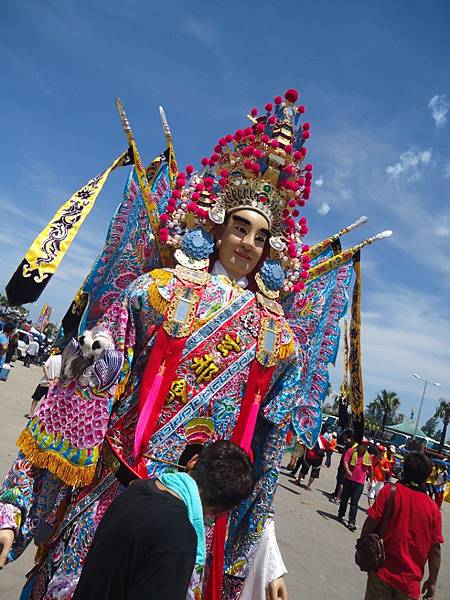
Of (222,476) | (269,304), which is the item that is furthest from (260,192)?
(222,476)

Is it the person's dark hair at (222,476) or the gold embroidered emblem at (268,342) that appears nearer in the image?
the person's dark hair at (222,476)

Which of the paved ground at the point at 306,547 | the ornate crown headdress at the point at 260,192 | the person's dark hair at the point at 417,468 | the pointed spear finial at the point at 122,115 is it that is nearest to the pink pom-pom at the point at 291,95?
the ornate crown headdress at the point at 260,192

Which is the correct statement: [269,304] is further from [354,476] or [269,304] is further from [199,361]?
[354,476]

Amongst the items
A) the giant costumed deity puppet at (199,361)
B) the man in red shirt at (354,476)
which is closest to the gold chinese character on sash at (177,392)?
the giant costumed deity puppet at (199,361)

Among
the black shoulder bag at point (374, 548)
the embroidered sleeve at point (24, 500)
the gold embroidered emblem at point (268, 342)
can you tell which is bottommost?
the embroidered sleeve at point (24, 500)

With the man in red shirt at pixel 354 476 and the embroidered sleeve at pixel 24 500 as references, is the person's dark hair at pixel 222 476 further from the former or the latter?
the man in red shirt at pixel 354 476

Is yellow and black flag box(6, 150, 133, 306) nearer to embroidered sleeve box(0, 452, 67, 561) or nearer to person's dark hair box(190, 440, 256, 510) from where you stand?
embroidered sleeve box(0, 452, 67, 561)

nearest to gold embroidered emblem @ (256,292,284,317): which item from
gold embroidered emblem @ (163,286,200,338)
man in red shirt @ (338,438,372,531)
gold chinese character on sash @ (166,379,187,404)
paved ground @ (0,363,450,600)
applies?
gold embroidered emblem @ (163,286,200,338)

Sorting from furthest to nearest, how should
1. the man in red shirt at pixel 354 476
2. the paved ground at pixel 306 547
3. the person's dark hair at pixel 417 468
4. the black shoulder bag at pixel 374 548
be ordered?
the man in red shirt at pixel 354 476 → the paved ground at pixel 306 547 → the person's dark hair at pixel 417 468 → the black shoulder bag at pixel 374 548

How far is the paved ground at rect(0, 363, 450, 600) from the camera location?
185 inches

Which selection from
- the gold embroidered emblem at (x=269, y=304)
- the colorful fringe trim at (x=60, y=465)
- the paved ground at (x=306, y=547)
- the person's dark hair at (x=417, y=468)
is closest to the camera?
the colorful fringe trim at (x=60, y=465)

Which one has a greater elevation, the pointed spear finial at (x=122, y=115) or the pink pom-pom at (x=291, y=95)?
the pink pom-pom at (x=291, y=95)

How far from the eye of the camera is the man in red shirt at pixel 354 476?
877cm

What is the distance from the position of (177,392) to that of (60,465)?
57 centimetres
